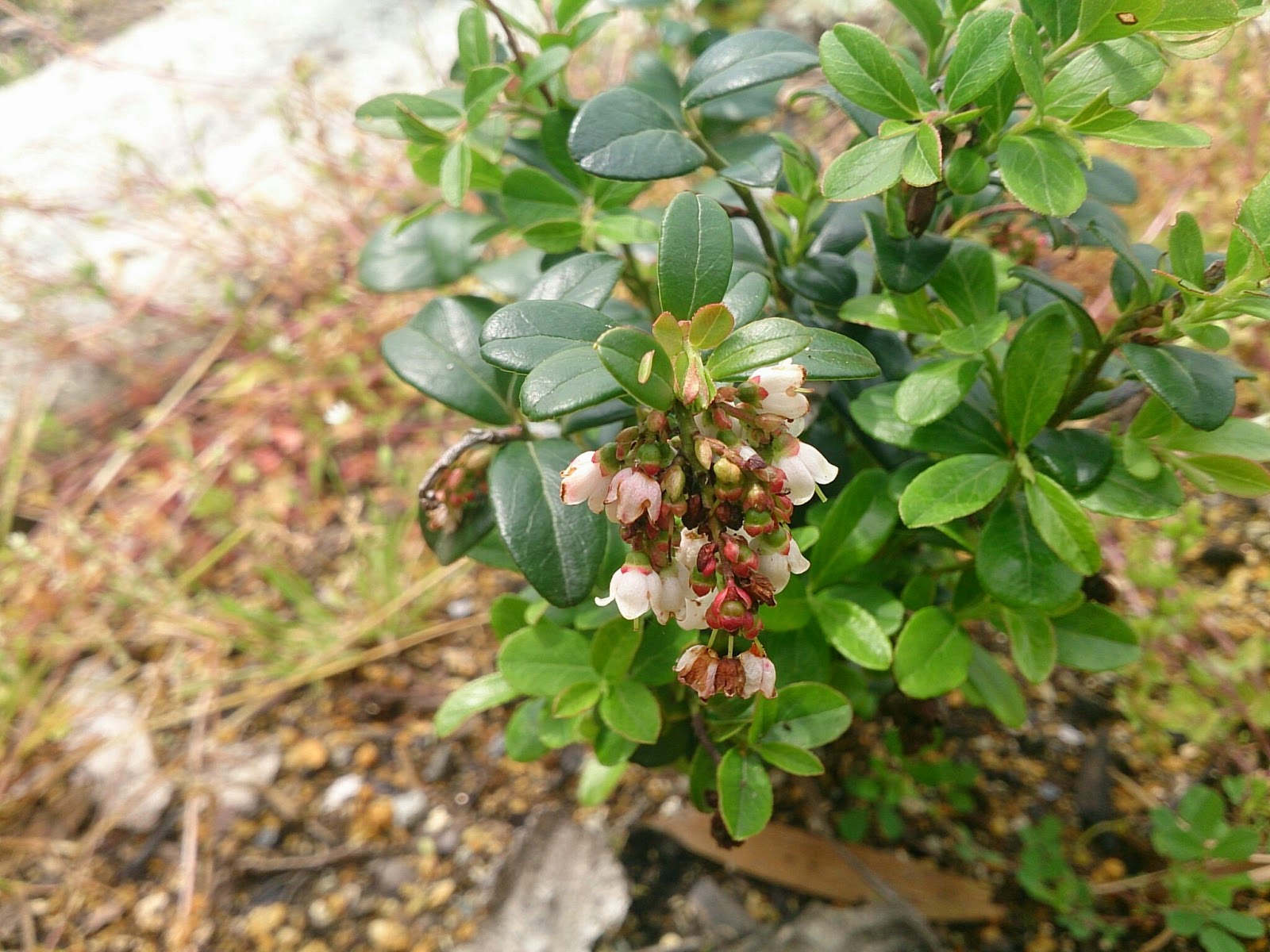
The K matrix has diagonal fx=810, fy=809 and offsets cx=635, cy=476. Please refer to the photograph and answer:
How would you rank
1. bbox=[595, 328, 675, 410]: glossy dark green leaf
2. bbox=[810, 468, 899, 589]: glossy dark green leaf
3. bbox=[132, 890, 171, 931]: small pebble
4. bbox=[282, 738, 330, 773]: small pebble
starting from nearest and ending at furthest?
bbox=[595, 328, 675, 410]: glossy dark green leaf, bbox=[810, 468, 899, 589]: glossy dark green leaf, bbox=[132, 890, 171, 931]: small pebble, bbox=[282, 738, 330, 773]: small pebble

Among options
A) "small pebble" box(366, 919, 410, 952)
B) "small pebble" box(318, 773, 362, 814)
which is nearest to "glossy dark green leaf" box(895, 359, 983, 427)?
"small pebble" box(366, 919, 410, 952)

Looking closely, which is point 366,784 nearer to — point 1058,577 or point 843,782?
point 843,782

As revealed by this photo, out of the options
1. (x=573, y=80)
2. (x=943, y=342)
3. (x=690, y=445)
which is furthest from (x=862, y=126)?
(x=573, y=80)

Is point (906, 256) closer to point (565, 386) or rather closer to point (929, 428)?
point (929, 428)

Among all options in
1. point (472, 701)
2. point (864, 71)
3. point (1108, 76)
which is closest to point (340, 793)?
point (472, 701)

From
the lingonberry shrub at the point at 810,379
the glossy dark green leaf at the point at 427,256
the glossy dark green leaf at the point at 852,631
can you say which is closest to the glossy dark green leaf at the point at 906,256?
the lingonberry shrub at the point at 810,379

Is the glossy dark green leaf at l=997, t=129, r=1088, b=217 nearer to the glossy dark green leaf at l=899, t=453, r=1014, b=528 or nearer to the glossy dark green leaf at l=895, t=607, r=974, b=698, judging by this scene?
the glossy dark green leaf at l=899, t=453, r=1014, b=528

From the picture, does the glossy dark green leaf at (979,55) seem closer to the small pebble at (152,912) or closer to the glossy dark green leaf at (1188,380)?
the glossy dark green leaf at (1188,380)

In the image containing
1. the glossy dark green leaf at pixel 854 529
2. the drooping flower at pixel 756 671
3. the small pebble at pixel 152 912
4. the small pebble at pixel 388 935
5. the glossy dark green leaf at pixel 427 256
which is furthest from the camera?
the small pebble at pixel 152 912
